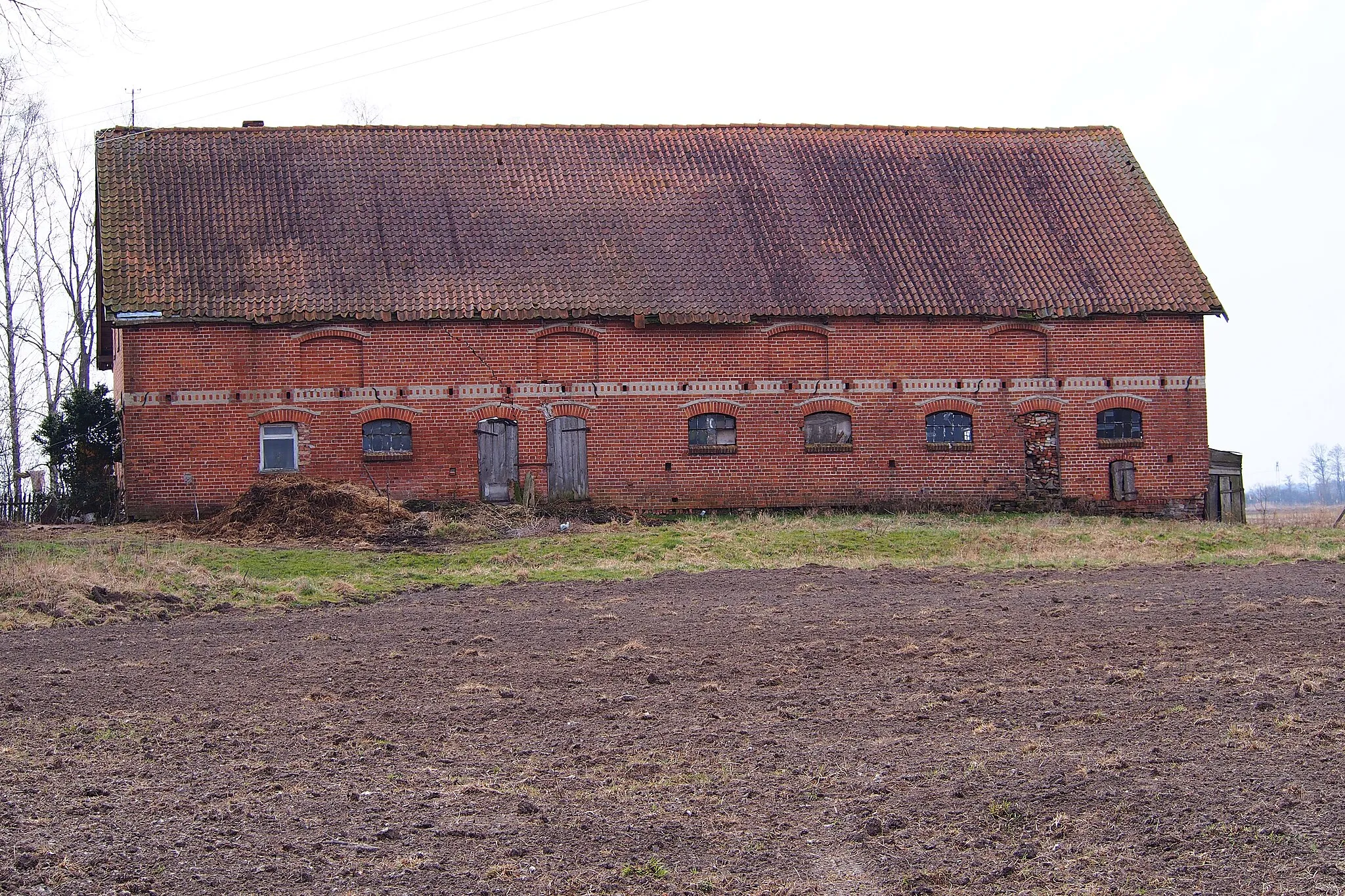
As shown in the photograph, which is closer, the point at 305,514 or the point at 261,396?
the point at 305,514

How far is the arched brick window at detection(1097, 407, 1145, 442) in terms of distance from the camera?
979 inches

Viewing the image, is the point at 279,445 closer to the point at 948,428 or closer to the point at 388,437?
the point at 388,437

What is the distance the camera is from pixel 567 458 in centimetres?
2347

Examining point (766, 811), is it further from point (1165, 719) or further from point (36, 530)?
point (36, 530)

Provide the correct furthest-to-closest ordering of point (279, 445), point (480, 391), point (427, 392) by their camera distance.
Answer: point (480, 391) < point (427, 392) < point (279, 445)

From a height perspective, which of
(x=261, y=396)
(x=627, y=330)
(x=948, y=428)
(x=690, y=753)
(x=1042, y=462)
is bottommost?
(x=690, y=753)

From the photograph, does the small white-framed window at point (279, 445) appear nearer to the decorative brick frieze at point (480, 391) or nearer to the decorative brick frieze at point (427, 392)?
the decorative brick frieze at point (427, 392)

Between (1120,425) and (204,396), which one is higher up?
(204,396)

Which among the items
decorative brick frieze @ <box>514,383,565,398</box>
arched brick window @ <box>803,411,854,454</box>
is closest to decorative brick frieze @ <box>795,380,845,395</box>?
arched brick window @ <box>803,411,854,454</box>

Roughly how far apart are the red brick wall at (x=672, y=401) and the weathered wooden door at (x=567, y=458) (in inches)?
6.4

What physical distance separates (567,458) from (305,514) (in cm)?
518

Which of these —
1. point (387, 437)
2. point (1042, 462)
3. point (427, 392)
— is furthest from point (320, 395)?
point (1042, 462)

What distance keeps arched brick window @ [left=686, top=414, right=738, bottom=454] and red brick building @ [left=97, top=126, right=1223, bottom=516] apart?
0.20ft

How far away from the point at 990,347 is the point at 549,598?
43.5ft
